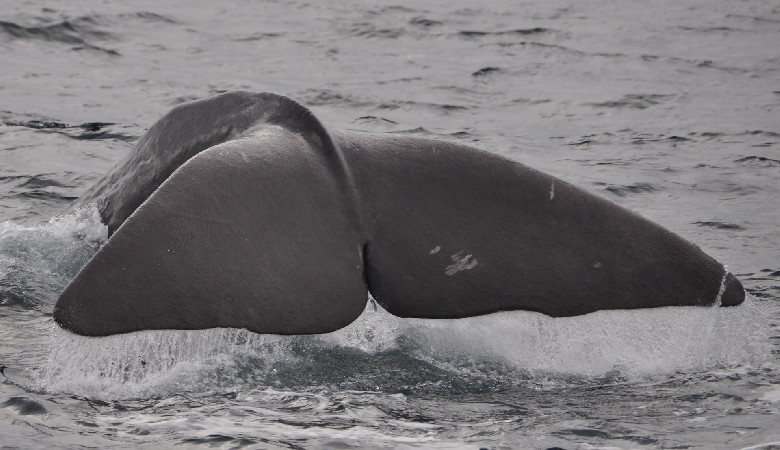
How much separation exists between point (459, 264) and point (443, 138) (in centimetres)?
666

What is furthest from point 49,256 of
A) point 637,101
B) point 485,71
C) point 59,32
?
point 59,32

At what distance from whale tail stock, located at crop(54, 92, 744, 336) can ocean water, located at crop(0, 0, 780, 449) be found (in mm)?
180

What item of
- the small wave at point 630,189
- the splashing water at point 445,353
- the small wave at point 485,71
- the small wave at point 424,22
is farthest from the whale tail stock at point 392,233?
the small wave at point 424,22

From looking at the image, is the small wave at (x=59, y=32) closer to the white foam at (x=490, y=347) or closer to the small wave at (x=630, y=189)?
the small wave at (x=630, y=189)

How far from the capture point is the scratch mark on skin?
508cm

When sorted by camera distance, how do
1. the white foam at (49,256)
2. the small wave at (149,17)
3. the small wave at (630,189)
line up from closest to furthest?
1. the white foam at (49,256)
2. the small wave at (630,189)
3. the small wave at (149,17)

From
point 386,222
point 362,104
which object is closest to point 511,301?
point 386,222

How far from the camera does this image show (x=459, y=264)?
5098 millimetres

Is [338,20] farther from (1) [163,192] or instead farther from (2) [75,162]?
(1) [163,192]

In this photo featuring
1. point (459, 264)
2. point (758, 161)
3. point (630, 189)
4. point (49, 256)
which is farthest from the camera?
point (758, 161)

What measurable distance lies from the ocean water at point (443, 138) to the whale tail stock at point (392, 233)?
18 centimetres

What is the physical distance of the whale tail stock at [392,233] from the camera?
4.60 meters

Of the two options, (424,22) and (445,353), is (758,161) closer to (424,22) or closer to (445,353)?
(445,353)

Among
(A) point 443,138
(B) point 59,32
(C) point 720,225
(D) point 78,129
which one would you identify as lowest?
(C) point 720,225
